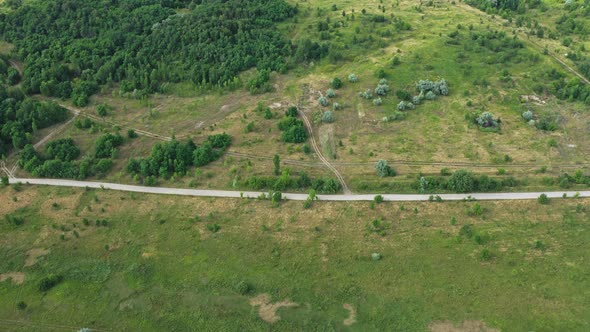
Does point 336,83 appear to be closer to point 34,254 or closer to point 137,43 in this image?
point 137,43

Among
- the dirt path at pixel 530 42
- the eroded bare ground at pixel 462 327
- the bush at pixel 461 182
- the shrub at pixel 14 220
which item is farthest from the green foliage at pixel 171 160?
the dirt path at pixel 530 42

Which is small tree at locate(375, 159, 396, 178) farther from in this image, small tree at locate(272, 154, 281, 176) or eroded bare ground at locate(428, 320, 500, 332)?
eroded bare ground at locate(428, 320, 500, 332)

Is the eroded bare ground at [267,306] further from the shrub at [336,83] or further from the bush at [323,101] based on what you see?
the shrub at [336,83]

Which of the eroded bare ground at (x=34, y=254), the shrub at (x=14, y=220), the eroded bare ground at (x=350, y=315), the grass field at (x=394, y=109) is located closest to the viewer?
the eroded bare ground at (x=350, y=315)

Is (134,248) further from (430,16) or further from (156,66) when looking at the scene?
(430,16)

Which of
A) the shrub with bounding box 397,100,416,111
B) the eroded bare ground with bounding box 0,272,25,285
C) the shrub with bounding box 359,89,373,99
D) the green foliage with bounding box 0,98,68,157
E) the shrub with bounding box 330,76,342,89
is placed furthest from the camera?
the shrub with bounding box 330,76,342,89

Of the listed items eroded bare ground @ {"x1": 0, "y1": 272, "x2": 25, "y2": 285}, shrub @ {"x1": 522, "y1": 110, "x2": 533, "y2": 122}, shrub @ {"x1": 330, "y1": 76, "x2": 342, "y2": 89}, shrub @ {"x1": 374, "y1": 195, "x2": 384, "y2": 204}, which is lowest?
eroded bare ground @ {"x1": 0, "y1": 272, "x2": 25, "y2": 285}

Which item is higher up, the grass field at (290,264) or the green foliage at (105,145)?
the green foliage at (105,145)

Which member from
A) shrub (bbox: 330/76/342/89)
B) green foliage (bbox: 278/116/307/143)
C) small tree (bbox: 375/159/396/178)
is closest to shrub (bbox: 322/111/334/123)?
green foliage (bbox: 278/116/307/143)
